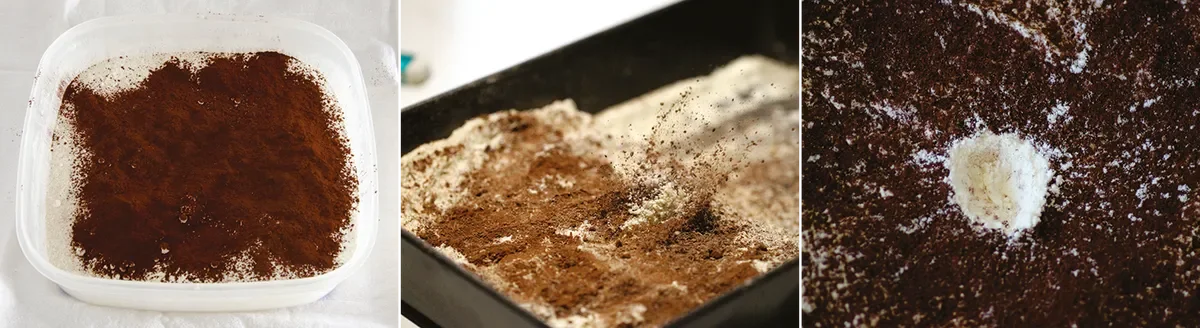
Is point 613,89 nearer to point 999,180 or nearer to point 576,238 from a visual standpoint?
point 576,238

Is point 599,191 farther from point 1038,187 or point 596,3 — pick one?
point 1038,187

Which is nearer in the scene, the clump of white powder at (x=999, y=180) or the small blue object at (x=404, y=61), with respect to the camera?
the small blue object at (x=404, y=61)

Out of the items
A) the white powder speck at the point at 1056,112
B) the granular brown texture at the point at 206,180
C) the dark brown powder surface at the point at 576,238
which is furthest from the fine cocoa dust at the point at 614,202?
the white powder speck at the point at 1056,112

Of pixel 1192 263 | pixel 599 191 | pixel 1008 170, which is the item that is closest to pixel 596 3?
pixel 599 191

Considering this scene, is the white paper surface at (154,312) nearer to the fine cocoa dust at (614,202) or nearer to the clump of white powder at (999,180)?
the fine cocoa dust at (614,202)

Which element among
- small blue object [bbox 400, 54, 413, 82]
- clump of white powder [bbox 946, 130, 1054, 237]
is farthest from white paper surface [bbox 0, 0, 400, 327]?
clump of white powder [bbox 946, 130, 1054, 237]

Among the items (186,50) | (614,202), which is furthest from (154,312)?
(614,202)
